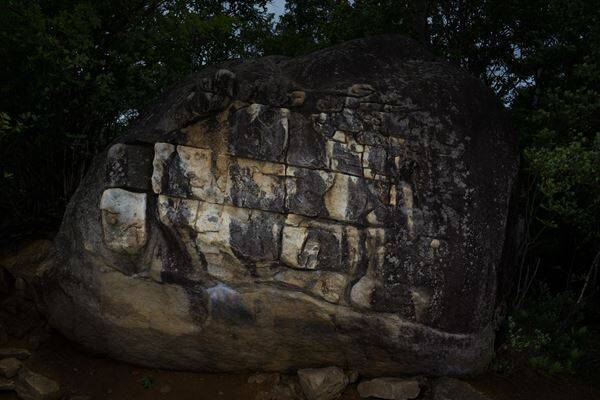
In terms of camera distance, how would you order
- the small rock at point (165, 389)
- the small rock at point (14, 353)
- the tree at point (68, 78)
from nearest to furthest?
the small rock at point (165, 389) < the small rock at point (14, 353) < the tree at point (68, 78)

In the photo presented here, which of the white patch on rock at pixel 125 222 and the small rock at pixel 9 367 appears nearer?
the white patch on rock at pixel 125 222

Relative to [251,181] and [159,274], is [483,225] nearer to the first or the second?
[251,181]

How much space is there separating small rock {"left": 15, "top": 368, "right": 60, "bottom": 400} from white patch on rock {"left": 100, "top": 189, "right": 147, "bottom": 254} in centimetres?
160

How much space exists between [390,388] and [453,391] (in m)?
0.64

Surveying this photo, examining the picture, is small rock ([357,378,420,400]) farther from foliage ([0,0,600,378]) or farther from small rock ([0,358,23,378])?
small rock ([0,358,23,378])

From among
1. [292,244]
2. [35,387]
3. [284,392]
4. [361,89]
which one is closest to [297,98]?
[361,89]

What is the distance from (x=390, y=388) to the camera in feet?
17.5

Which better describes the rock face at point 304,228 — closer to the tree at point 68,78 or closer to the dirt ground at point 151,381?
the dirt ground at point 151,381

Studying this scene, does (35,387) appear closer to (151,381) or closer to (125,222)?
(151,381)

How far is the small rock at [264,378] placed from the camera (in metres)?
5.55

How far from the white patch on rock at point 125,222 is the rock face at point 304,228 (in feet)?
0.05

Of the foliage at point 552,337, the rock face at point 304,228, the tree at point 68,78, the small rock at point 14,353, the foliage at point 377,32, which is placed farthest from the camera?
the tree at point 68,78

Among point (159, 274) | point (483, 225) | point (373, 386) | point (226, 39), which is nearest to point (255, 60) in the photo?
point (159, 274)

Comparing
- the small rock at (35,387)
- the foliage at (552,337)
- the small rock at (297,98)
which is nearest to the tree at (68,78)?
the small rock at (35,387)
